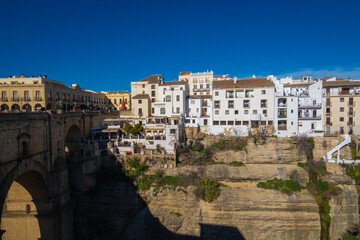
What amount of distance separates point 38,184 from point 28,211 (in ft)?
9.21

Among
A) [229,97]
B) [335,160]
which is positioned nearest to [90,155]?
[229,97]

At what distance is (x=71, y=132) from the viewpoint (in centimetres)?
2420

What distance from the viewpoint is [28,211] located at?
1795 centimetres

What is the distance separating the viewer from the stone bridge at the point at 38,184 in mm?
14875

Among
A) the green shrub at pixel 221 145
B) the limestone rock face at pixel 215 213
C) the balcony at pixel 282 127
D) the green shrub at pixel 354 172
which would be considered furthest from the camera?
the balcony at pixel 282 127

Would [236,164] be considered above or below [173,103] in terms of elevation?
below

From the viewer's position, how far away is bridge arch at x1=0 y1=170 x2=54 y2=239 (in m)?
17.3

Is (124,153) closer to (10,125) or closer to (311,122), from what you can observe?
(10,125)

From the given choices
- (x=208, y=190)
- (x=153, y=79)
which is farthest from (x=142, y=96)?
(x=208, y=190)


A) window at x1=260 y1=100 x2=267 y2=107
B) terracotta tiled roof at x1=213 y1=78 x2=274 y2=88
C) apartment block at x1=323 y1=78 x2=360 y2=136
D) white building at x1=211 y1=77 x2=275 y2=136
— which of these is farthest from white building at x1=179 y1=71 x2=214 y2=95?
apartment block at x1=323 y1=78 x2=360 y2=136

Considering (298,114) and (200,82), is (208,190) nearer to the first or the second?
(298,114)

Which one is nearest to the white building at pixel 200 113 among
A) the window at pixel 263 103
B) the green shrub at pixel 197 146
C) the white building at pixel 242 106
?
the white building at pixel 242 106

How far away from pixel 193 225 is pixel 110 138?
1398 centimetres

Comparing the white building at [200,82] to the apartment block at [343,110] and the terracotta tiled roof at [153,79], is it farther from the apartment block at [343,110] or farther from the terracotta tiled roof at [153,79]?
the apartment block at [343,110]
